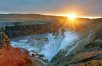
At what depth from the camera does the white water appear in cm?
1591

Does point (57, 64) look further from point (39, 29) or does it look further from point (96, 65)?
point (39, 29)

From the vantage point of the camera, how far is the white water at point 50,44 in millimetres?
15909

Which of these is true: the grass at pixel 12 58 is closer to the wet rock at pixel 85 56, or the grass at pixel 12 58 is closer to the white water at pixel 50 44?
the wet rock at pixel 85 56

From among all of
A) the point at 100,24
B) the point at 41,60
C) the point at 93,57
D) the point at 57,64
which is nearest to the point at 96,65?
the point at 93,57

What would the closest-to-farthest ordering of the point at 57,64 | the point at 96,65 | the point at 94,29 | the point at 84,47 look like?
the point at 96,65, the point at 57,64, the point at 84,47, the point at 94,29

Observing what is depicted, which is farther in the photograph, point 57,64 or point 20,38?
point 20,38

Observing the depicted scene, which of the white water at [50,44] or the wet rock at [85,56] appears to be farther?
the white water at [50,44]

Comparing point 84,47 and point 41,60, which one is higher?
point 84,47

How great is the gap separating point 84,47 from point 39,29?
6.20 m

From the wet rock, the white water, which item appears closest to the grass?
the wet rock

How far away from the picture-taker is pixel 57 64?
13.6 meters

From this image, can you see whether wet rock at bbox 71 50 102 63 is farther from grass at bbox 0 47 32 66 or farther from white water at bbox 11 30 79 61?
grass at bbox 0 47 32 66

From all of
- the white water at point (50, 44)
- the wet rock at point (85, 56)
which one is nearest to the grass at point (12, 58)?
the wet rock at point (85, 56)

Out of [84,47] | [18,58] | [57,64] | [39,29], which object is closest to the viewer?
[18,58]
